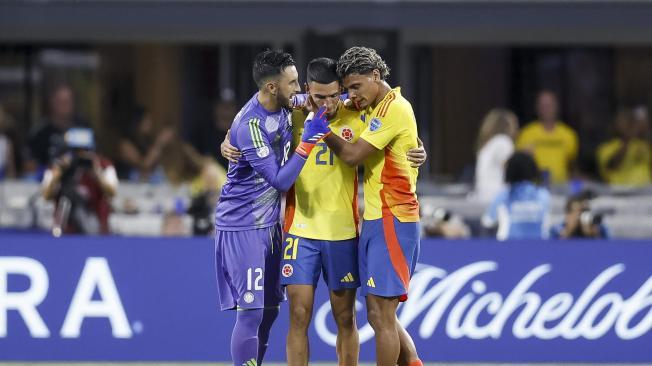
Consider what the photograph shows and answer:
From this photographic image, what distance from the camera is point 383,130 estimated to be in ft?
28.6

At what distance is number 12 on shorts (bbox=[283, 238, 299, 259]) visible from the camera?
895cm

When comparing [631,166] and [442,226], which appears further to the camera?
[631,166]

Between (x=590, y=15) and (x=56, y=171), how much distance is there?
5772 mm

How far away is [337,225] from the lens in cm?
898

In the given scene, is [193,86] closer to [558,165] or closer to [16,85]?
[16,85]

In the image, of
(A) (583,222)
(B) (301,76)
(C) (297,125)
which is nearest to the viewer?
(C) (297,125)

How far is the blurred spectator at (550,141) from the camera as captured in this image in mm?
15109

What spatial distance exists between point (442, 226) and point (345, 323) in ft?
12.2

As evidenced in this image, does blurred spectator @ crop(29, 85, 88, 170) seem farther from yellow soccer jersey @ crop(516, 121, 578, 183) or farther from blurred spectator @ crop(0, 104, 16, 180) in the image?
yellow soccer jersey @ crop(516, 121, 578, 183)


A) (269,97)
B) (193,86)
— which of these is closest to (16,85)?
(193,86)

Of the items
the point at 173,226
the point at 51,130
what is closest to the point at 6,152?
the point at 51,130

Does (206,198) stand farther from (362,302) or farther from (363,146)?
(363,146)

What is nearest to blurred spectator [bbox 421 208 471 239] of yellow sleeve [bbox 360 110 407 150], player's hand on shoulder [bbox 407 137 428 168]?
player's hand on shoulder [bbox 407 137 428 168]

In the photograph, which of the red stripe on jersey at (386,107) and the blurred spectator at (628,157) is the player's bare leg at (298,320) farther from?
the blurred spectator at (628,157)
